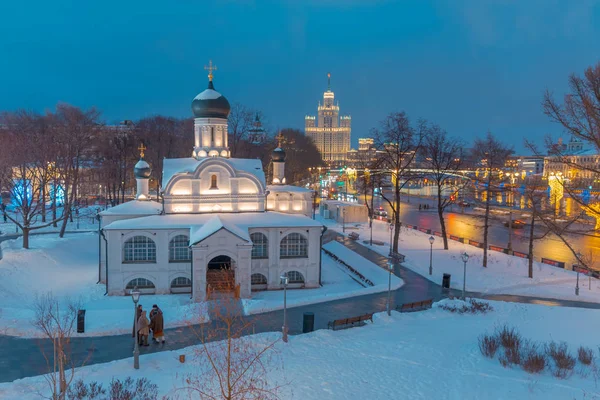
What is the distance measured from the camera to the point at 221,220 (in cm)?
2244

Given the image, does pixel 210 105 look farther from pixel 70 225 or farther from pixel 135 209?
pixel 70 225

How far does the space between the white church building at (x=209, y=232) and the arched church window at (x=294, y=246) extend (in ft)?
0.17

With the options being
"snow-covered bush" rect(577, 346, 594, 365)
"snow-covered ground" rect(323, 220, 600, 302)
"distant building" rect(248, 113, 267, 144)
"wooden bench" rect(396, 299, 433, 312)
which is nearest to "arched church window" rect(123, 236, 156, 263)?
"wooden bench" rect(396, 299, 433, 312)

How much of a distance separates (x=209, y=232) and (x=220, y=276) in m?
2.25

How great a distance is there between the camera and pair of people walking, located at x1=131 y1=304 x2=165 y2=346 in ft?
44.3

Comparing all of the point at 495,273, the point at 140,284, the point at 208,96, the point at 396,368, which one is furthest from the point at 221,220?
the point at 495,273

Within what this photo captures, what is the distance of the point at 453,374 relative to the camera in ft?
39.1

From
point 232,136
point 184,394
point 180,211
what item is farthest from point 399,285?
point 232,136

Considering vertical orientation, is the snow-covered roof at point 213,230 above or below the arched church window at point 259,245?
above

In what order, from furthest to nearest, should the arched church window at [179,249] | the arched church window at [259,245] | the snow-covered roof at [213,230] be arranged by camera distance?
the arched church window at [259,245] < the arched church window at [179,249] < the snow-covered roof at [213,230]

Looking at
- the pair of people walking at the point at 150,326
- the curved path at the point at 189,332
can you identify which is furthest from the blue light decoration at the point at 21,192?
the pair of people walking at the point at 150,326

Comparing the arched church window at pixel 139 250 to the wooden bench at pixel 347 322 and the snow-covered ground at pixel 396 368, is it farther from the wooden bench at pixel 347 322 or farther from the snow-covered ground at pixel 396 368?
the wooden bench at pixel 347 322

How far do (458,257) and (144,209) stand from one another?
1896cm

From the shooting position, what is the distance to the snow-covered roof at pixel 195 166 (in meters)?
24.9
